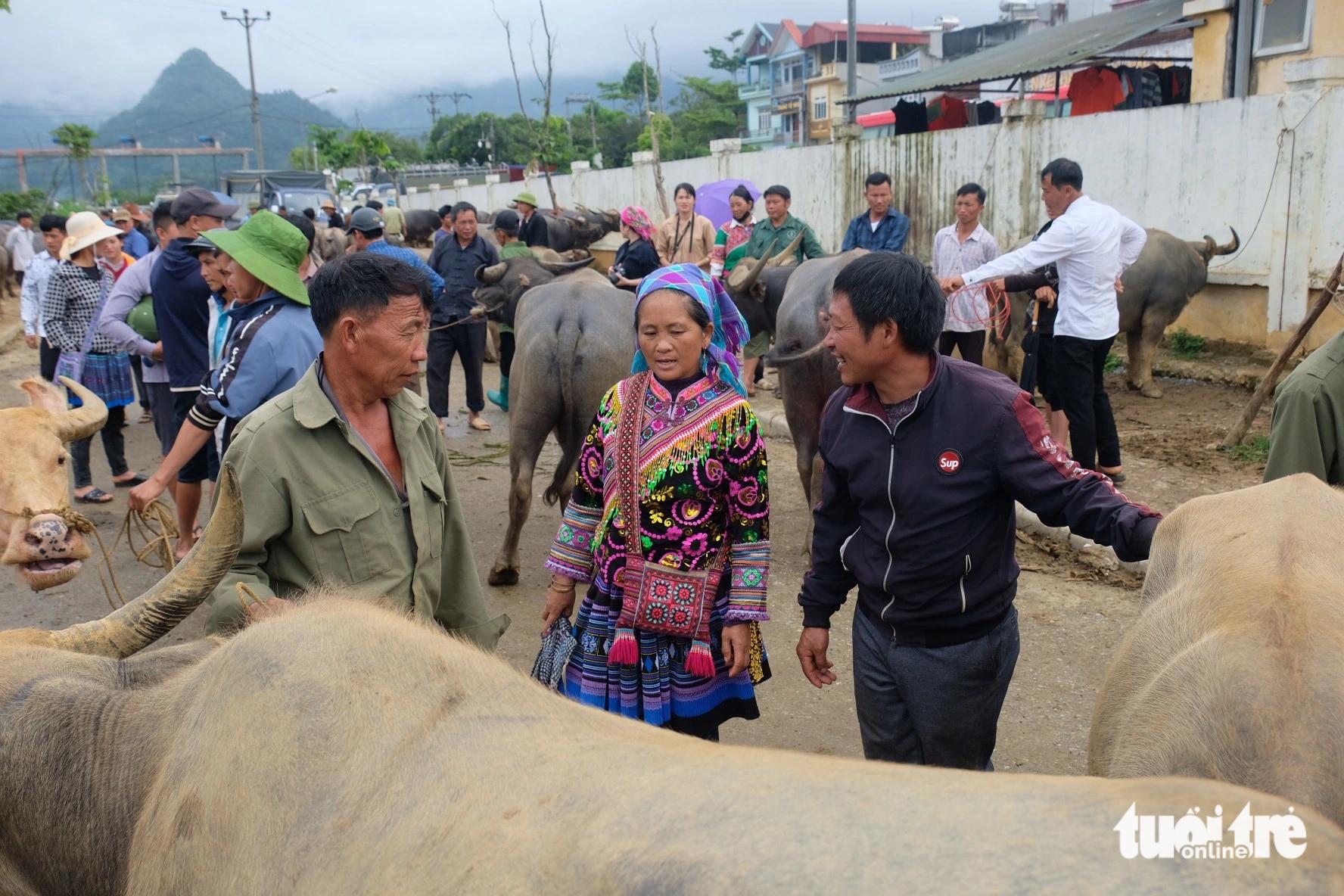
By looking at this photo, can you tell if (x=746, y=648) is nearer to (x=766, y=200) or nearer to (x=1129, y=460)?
(x=1129, y=460)

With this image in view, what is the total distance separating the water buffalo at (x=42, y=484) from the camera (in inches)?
145

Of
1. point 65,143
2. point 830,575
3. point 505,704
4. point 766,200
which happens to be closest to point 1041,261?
point 766,200

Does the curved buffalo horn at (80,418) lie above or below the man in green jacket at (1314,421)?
below

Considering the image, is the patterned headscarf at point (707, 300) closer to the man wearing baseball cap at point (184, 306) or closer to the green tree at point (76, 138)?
the man wearing baseball cap at point (184, 306)

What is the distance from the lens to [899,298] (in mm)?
2482

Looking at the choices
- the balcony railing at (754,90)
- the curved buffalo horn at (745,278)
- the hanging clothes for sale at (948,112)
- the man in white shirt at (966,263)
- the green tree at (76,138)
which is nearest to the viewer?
the man in white shirt at (966,263)

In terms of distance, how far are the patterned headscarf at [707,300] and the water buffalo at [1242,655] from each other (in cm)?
132

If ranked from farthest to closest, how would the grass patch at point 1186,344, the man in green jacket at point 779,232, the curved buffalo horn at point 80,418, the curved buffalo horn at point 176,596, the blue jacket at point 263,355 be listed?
the grass patch at point 1186,344 < the man in green jacket at point 779,232 < the curved buffalo horn at point 80,418 < the blue jacket at point 263,355 < the curved buffalo horn at point 176,596

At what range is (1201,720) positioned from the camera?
192cm

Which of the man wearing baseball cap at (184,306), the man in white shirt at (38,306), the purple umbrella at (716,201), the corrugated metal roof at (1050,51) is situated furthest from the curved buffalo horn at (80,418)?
the corrugated metal roof at (1050,51)

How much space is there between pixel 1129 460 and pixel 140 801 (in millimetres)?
7068

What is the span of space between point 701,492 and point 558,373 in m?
3.04

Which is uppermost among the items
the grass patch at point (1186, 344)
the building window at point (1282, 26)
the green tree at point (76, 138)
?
the green tree at point (76, 138)

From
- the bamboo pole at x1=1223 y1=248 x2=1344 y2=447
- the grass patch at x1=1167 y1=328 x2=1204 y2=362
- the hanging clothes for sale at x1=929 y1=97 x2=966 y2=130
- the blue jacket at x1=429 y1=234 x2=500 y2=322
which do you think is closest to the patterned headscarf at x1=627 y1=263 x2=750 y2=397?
the bamboo pole at x1=1223 y1=248 x2=1344 y2=447
